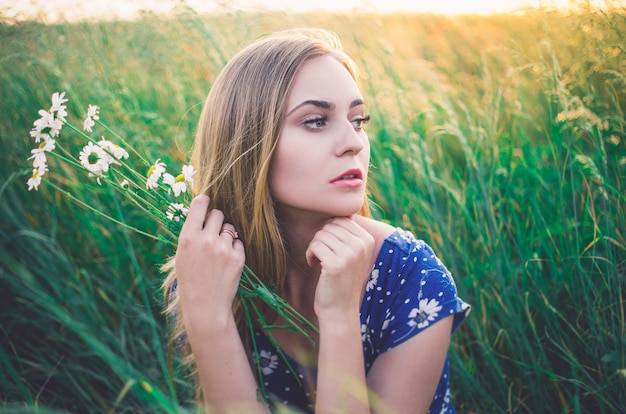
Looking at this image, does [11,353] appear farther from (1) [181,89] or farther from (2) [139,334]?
(1) [181,89]

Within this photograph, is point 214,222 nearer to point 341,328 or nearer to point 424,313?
point 341,328

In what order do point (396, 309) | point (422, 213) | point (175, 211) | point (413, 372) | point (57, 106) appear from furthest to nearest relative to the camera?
point (422, 213) → point (396, 309) → point (413, 372) → point (175, 211) → point (57, 106)

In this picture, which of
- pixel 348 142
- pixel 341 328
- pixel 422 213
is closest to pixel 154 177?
pixel 348 142

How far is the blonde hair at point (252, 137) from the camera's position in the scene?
1.48 metres

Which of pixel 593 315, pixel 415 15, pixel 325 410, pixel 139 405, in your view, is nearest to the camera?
pixel 325 410

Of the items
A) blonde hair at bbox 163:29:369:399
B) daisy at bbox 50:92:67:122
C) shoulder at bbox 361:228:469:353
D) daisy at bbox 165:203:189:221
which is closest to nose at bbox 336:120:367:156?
blonde hair at bbox 163:29:369:399

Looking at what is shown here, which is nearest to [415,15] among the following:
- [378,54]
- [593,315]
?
[378,54]

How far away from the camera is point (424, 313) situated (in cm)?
149

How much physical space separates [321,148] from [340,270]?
38cm

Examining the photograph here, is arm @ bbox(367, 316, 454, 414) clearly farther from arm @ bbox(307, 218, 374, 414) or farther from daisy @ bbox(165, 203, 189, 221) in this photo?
daisy @ bbox(165, 203, 189, 221)

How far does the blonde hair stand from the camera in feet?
4.84

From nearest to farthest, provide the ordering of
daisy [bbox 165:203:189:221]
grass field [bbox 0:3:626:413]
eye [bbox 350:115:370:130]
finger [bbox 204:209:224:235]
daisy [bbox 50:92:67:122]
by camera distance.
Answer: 1. daisy [bbox 50:92:67:122]
2. daisy [bbox 165:203:189:221]
3. finger [bbox 204:209:224:235]
4. eye [bbox 350:115:370:130]
5. grass field [bbox 0:3:626:413]

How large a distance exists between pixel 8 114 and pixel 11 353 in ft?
5.16

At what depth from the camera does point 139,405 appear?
204 cm
